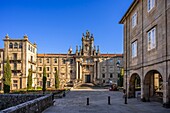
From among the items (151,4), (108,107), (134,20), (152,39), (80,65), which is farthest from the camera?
(80,65)

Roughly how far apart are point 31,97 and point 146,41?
11.6 meters

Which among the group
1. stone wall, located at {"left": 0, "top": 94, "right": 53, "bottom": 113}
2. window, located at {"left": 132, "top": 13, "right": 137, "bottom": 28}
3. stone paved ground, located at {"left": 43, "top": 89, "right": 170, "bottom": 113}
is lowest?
stone paved ground, located at {"left": 43, "top": 89, "right": 170, "bottom": 113}

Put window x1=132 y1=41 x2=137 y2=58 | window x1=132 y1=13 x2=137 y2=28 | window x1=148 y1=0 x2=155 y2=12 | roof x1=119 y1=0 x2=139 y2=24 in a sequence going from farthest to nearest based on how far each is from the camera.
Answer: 1. window x1=132 y1=13 x2=137 y2=28
2. window x1=132 y1=41 x2=137 y2=58
3. roof x1=119 y1=0 x2=139 y2=24
4. window x1=148 y1=0 x2=155 y2=12

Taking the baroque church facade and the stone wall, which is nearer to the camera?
the stone wall

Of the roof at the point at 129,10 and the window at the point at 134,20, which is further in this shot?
the window at the point at 134,20

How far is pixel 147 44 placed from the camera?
1858cm

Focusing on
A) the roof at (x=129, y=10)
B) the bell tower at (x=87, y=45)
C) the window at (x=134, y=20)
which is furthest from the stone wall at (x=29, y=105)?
the bell tower at (x=87, y=45)

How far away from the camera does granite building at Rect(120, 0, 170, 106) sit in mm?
→ 14758

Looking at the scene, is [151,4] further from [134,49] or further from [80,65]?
[80,65]

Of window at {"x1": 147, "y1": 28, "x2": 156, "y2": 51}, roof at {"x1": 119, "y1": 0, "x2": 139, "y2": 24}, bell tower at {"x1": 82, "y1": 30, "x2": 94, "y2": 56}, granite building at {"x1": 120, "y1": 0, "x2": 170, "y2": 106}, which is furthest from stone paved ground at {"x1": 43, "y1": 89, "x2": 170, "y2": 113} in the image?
Result: bell tower at {"x1": 82, "y1": 30, "x2": 94, "y2": 56}

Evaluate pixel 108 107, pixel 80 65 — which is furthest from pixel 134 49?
pixel 80 65

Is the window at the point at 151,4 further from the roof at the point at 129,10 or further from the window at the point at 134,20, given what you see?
the window at the point at 134,20

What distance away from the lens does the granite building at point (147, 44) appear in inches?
581

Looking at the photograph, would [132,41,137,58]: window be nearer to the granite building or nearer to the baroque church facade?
the granite building
